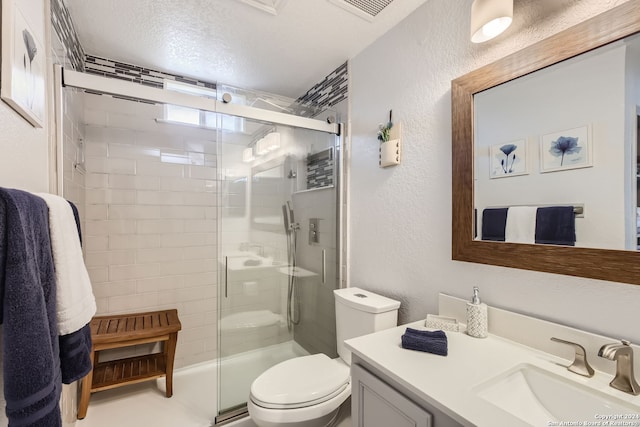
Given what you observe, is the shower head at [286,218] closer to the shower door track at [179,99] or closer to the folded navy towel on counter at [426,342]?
the shower door track at [179,99]

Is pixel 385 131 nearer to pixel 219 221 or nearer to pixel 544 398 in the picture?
pixel 219 221

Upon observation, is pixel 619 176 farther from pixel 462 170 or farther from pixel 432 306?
pixel 432 306

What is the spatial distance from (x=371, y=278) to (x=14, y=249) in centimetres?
162

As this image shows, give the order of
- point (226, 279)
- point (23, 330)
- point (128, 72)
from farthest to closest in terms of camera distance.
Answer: point (128, 72) < point (226, 279) < point (23, 330)

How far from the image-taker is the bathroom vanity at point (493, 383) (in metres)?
0.75

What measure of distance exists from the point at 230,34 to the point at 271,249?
1.42 m

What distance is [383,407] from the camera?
921 millimetres

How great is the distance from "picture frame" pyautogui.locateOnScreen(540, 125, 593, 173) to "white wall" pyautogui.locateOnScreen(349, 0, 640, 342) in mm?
375

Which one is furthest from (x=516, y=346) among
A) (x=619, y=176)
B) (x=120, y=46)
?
(x=120, y=46)

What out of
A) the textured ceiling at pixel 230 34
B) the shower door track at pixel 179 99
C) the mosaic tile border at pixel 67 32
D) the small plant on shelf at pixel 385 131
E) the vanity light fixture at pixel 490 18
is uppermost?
the textured ceiling at pixel 230 34

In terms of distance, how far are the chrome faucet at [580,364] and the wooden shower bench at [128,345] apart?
209cm

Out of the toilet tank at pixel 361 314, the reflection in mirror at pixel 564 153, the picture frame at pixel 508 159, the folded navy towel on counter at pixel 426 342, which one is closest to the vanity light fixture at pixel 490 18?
the reflection in mirror at pixel 564 153

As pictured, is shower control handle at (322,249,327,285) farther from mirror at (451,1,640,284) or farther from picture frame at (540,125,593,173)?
picture frame at (540,125,593,173)

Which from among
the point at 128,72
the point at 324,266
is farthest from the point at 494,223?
the point at 128,72
